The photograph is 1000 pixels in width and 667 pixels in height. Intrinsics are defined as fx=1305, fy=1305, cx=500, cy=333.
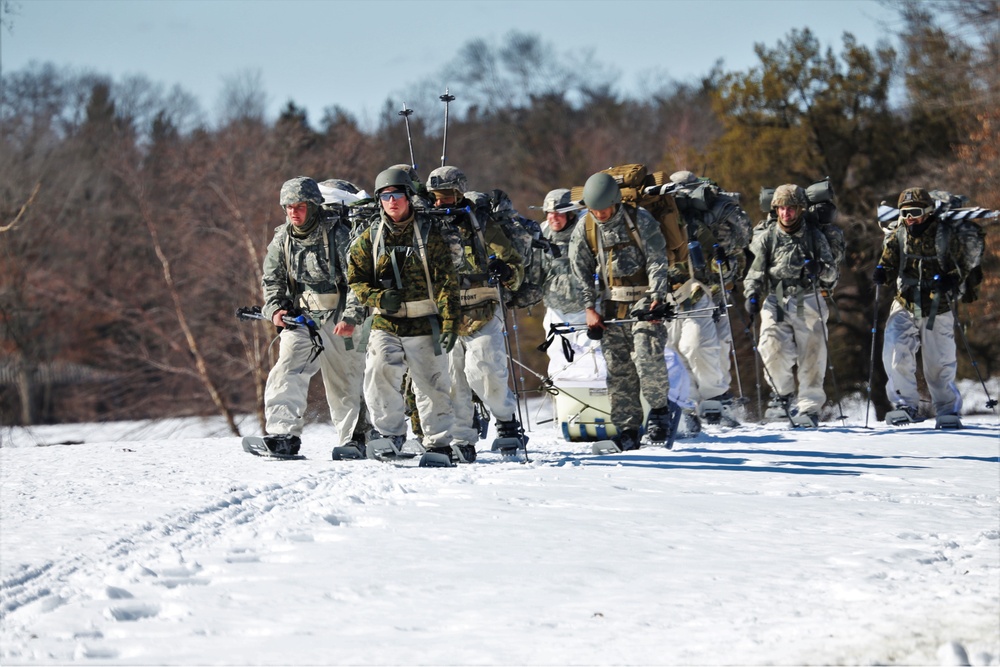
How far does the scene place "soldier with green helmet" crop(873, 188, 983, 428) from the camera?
482 inches

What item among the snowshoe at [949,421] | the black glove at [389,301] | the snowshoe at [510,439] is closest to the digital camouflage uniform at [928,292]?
the snowshoe at [949,421]

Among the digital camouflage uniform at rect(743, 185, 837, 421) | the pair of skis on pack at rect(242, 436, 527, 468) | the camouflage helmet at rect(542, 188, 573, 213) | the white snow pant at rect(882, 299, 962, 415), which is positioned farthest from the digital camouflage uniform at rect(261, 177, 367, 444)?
the white snow pant at rect(882, 299, 962, 415)

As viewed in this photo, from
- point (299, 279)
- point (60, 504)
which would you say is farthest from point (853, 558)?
point (299, 279)

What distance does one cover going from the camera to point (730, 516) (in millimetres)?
7141

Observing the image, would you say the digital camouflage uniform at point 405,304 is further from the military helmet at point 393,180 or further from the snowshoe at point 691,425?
the snowshoe at point 691,425

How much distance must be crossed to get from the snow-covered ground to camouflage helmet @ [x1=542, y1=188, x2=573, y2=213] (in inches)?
139

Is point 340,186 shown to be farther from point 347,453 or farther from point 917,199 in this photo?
point 917,199

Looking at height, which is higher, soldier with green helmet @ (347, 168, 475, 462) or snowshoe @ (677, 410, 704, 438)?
soldier with green helmet @ (347, 168, 475, 462)

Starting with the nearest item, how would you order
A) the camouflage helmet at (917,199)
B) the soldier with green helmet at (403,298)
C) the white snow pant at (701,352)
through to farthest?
the soldier with green helmet at (403,298) < the camouflage helmet at (917,199) < the white snow pant at (701,352)

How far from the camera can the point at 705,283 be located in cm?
1299

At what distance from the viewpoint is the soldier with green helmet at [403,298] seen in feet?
29.3

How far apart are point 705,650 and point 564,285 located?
8.05 metres

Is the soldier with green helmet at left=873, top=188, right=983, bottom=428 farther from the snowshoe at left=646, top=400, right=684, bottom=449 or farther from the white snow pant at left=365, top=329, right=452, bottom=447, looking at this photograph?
the white snow pant at left=365, top=329, right=452, bottom=447

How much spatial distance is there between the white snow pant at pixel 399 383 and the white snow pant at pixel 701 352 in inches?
158
